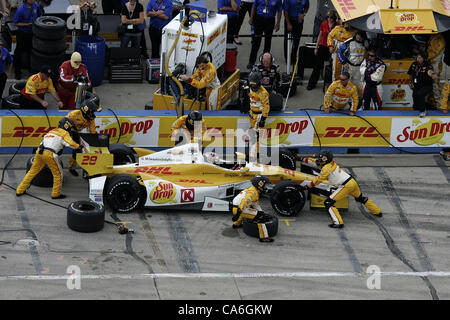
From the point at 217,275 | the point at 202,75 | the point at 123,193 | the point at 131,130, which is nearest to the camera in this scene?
the point at 217,275

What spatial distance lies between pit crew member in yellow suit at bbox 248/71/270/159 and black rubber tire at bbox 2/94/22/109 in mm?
4893

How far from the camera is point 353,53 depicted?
19234 mm

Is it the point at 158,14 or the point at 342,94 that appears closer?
the point at 342,94

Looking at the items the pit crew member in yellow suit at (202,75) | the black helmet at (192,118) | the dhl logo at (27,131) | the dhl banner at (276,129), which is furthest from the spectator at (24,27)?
the black helmet at (192,118)

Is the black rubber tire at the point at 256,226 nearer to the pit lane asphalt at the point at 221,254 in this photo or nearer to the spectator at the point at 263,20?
the pit lane asphalt at the point at 221,254

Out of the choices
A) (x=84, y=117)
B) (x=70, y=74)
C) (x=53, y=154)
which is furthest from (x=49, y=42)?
(x=53, y=154)

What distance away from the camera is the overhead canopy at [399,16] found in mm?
18516

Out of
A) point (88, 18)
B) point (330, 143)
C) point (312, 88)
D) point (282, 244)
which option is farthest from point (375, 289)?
point (88, 18)

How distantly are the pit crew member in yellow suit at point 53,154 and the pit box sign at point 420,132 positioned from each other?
7.02 metres

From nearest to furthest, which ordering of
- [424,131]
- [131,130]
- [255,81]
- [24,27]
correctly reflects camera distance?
[255,81]
[131,130]
[424,131]
[24,27]

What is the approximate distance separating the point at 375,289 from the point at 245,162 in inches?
147

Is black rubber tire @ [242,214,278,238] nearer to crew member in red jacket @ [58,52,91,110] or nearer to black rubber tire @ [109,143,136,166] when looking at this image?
black rubber tire @ [109,143,136,166]

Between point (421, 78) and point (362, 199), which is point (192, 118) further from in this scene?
point (421, 78)

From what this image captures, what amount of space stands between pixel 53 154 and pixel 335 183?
511 centimetres
